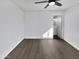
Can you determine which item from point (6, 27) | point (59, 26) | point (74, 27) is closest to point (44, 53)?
point (6, 27)

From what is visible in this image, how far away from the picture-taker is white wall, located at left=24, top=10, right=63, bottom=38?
6383 millimetres

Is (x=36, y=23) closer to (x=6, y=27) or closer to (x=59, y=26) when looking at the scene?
(x=59, y=26)

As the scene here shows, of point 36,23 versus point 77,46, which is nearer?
point 77,46

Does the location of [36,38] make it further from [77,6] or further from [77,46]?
[77,6]

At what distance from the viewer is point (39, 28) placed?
6418mm

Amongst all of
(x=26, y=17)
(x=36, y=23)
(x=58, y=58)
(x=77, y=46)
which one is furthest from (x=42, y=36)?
(x=58, y=58)

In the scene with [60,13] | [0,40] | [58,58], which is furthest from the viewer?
[60,13]

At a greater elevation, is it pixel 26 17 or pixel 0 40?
pixel 26 17

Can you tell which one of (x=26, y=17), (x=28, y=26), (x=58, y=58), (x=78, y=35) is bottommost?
(x=58, y=58)

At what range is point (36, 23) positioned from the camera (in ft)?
21.1

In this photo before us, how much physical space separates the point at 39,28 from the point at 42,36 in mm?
697

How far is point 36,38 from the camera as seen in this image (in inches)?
254

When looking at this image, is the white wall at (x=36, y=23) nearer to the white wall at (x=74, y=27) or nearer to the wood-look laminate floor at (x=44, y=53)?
the white wall at (x=74, y=27)

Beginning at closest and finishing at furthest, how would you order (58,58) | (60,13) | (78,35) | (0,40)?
(0,40), (58,58), (78,35), (60,13)
